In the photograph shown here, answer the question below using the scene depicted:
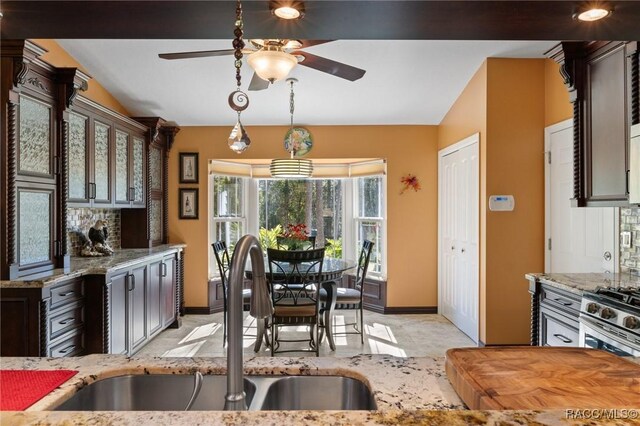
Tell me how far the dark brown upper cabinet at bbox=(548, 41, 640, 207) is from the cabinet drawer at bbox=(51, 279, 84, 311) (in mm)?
3585

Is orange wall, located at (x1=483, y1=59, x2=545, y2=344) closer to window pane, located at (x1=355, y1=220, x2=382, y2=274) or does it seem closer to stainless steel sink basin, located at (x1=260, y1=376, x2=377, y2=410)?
window pane, located at (x1=355, y1=220, x2=382, y2=274)

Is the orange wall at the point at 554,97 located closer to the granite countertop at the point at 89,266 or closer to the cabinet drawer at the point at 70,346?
the granite countertop at the point at 89,266

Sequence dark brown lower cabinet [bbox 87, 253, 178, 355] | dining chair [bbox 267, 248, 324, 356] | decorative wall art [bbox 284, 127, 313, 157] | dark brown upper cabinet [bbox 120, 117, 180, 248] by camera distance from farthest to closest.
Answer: decorative wall art [bbox 284, 127, 313, 157]
dark brown upper cabinet [bbox 120, 117, 180, 248]
dining chair [bbox 267, 248, 324, 356]
dark brown lower cabinet [bbox 87, 253, 178, 355]

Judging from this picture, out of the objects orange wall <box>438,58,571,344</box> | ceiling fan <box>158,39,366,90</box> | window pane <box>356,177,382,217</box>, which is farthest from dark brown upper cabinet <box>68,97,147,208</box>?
orange wall <box>438,58,571,344</box>

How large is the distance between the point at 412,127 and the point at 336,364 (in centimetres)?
460

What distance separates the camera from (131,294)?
3592 millimetres

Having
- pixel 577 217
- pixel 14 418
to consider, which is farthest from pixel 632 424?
pixel 577 217

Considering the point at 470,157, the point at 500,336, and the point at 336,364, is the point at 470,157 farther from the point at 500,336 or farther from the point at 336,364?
the point at 336,364

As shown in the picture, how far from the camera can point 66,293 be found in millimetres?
2805

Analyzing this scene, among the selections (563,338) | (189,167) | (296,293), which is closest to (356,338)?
(296,293)

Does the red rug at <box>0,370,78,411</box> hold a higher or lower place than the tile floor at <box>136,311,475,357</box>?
higher

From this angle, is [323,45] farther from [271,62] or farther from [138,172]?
[138,172]

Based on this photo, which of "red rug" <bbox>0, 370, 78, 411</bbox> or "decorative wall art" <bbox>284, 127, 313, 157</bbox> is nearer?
"red rug" <bbox>0, 370, 78, 411</bbox>

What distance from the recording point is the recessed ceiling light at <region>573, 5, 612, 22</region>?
1.70m
